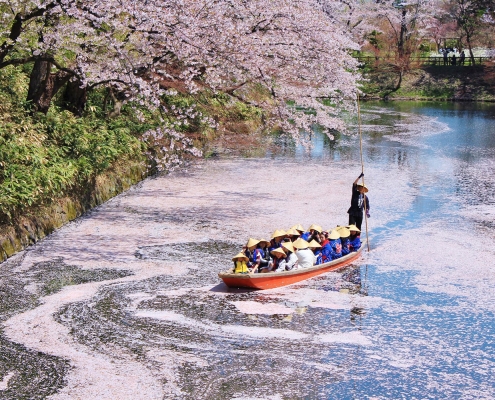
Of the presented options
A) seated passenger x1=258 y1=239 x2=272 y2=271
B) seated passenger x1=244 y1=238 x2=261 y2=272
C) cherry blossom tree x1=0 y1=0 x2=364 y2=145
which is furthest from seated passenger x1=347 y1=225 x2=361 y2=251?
cherry blossom tree x1=0 y1=0 x2=364 y2=145

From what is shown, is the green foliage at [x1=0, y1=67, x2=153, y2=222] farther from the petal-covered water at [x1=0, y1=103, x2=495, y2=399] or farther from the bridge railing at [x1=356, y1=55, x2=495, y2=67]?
the bridge railing at [x1=356, y1=55, x2=495, y2=67]

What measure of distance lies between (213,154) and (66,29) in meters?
9.79

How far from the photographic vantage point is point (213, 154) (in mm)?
22172

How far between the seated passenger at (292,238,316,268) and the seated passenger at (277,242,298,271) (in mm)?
207

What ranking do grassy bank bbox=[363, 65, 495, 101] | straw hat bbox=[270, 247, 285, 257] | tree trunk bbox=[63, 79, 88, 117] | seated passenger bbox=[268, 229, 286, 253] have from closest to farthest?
1. straw hat bbox=[270, 247, 285, 257]
2. seated passenger bbox=[268, 229, 286, 253]
3. tree trunk bbox=[63, 79, 88, 117]
4. grassy bank bbox=[363, 65, 495, 101]

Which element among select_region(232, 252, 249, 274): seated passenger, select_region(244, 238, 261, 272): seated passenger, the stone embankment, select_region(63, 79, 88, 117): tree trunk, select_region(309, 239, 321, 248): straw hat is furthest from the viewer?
select_region(63, 79, 88, 117): tree trunk

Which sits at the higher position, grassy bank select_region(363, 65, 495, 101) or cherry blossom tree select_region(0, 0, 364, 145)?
cherry blossom tree select_region(0, 0, 364, 145)

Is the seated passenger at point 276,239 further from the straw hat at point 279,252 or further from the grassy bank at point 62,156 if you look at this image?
the grassy bank at point 62,156

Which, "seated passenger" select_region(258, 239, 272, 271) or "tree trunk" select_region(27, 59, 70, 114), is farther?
"tree trunk" select_region(27, 59, 70, 114)

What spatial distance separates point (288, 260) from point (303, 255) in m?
0.34

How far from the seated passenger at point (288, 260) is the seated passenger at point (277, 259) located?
36 mm

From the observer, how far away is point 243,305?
9672mm

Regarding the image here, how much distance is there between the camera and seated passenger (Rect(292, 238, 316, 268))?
10.8 metres

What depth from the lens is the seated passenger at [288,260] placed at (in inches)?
414
